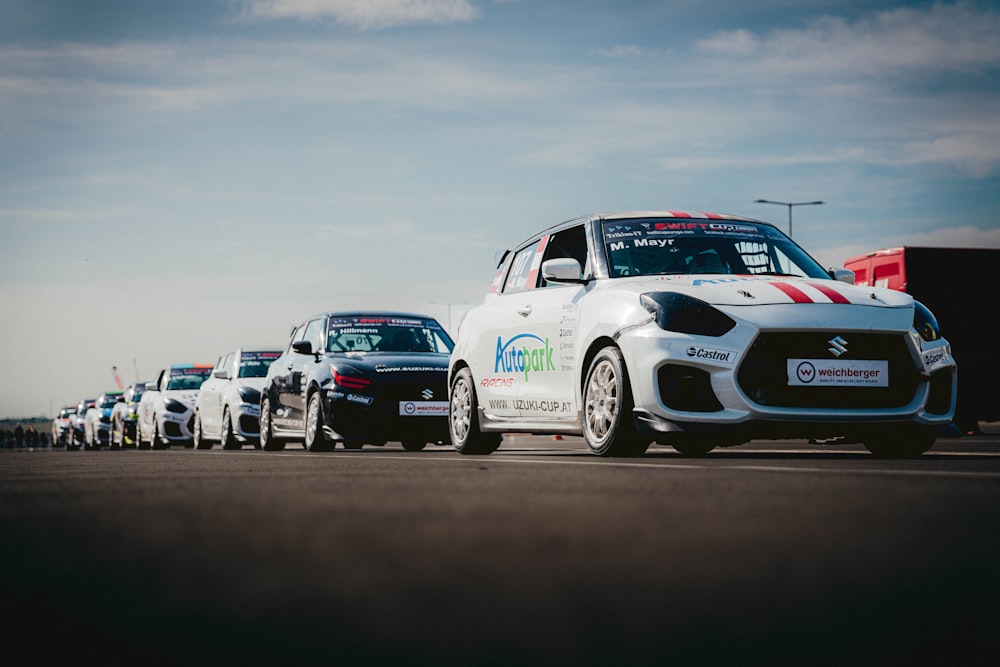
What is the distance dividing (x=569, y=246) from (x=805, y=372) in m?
2.79

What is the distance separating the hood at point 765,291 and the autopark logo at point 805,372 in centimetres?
42

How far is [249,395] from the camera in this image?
65.0ft

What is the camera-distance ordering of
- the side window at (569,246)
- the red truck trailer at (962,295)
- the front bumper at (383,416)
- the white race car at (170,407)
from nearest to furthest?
the side window at (569,246), the front bumper at (383,416), the red truck trailer at (962,295), the white race car at (170,407)

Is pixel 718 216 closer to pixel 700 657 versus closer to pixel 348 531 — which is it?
pixel 348 531

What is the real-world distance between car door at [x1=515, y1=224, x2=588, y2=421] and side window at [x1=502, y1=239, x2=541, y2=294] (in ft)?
0.40

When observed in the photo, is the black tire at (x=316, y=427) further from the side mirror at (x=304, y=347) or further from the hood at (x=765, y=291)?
the hood at (x=765, y=291)

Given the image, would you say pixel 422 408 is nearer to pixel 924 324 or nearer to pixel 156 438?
pixel 924 324

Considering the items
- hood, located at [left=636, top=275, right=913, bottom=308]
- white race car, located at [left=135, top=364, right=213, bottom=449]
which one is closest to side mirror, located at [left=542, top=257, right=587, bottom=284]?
hood, located at [left=636, top=275, right=913, bottom=308]

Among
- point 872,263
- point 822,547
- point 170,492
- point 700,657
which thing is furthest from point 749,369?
point 872,263

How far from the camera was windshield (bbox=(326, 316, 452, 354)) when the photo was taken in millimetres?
15812

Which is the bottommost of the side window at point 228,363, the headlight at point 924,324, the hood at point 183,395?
the hood at point 183,395

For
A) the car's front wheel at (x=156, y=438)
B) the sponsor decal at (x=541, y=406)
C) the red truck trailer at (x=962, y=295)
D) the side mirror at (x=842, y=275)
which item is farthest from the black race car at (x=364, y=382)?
the car's front wheel at (x=156, y=438)

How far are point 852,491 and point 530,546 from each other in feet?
7.16

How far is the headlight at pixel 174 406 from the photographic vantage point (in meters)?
26.4
